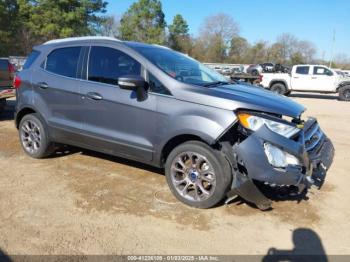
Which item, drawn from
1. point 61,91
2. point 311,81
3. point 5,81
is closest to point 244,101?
point 61,91

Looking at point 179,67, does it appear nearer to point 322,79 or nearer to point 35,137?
point 35,137

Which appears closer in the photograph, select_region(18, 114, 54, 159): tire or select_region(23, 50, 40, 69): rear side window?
select_region(18, 114, 54, 159): tire

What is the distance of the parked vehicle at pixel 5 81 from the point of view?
8.99m

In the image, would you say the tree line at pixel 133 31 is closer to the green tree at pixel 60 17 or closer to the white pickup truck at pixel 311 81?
the green tree at pixel 60 17

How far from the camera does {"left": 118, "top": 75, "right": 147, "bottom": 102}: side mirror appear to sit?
4234 millimetres

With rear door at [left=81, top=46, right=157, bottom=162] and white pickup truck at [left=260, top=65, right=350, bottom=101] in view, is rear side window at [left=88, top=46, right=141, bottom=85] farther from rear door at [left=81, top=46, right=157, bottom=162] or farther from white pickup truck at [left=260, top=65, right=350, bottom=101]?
white pickup truck at [left=260, top=65, right=350, bottom=101]

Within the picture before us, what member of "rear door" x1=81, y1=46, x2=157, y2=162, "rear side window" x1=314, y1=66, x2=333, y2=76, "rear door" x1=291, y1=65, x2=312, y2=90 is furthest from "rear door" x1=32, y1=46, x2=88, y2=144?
"rear side window" x1=314, y1=66, x2=333, y2=76

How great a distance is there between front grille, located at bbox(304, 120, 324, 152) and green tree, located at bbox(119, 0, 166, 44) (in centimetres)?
5935

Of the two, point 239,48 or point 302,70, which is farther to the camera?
point 239,48

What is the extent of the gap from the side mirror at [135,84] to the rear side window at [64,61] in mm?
1177

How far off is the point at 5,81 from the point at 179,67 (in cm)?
637

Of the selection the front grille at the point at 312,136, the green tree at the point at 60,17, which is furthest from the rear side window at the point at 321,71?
the green tree at the point at 60,17

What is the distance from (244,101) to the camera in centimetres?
392

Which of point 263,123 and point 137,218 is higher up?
point 263,123
